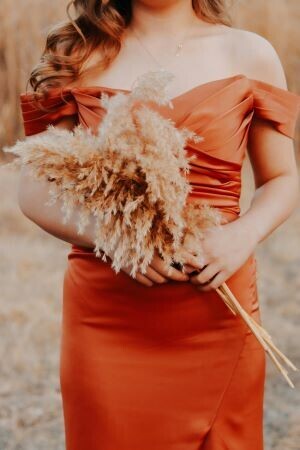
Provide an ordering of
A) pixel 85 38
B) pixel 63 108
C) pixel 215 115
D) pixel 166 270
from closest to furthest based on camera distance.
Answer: pixel 166 270 → pixel 215 115 → pixel 63 108 → pixel 85 38

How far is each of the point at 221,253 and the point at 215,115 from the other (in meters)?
0.40

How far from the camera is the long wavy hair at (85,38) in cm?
235

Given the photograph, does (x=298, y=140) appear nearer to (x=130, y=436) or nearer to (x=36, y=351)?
(x=36, y=351)

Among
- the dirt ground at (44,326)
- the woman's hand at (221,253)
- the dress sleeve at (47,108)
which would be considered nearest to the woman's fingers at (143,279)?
the woman's hand at (221,253)

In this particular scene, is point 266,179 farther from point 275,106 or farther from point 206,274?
point 206,274

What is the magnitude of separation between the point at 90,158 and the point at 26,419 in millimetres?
2898

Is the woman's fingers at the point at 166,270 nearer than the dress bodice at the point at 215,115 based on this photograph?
Yes

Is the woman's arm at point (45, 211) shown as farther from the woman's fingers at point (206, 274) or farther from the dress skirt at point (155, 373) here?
the woman's fingers at point (206, 274)

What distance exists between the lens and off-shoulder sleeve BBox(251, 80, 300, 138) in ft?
7.51

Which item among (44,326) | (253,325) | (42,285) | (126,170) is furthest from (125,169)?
(42,285)

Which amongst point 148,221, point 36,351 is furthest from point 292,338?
point 148,221

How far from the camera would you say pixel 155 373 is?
89.5 inches

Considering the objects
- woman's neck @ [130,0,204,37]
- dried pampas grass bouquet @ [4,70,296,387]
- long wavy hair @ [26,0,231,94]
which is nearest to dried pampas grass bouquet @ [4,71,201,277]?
dried pampas grass bouquet @ [4,70,296,387]

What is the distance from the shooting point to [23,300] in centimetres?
593
